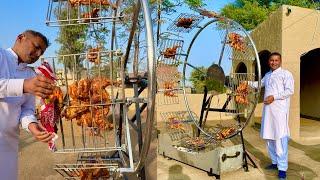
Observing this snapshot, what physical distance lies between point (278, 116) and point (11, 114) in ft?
13.4

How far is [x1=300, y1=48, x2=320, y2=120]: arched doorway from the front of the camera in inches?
482

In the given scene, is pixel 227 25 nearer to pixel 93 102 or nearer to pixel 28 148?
pixel 93 102

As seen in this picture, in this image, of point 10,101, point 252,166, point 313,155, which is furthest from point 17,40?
point 313,155

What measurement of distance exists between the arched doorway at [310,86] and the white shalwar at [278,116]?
716 centimetres

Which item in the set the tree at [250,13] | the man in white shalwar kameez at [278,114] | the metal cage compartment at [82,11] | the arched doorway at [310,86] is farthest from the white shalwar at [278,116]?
the tree at [250,13]

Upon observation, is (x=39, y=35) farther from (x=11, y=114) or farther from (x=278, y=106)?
(x=278, y=106)

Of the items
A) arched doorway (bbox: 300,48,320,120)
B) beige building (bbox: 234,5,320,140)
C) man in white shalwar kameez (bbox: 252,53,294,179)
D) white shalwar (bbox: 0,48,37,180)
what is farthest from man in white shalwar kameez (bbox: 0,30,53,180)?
arched doorway (bbox: 300,48,320,120)

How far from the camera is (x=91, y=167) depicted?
6.01 ft

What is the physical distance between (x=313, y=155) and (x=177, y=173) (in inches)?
101

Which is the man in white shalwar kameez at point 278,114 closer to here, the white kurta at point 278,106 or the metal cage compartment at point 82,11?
the white kurta at point 278,106

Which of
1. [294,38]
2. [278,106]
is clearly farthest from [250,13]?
[278,106]

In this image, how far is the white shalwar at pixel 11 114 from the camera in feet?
6.52

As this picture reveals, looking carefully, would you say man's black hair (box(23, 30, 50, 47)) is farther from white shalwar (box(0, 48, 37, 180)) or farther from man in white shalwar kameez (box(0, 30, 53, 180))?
white shalwar (box(0, 48, 37, 180))

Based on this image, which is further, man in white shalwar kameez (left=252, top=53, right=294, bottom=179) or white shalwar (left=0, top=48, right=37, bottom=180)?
man in white shalwar kameez (left=252, top=53, right=294, bottom=179)
